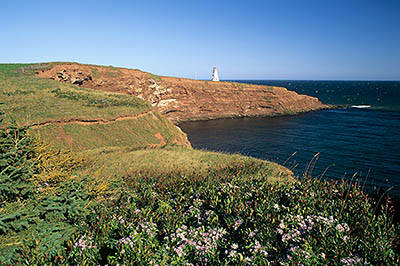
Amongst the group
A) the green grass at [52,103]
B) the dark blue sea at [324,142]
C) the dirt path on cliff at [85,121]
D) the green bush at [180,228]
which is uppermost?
the green grass at [52,103]

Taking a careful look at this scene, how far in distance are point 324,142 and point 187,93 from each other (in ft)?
134

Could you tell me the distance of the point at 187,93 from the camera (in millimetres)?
76000

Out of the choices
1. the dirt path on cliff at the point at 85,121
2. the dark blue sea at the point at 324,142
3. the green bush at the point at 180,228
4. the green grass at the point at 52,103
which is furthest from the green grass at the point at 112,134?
the green bush at the point at 180,228

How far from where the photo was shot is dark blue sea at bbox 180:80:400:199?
105 ft

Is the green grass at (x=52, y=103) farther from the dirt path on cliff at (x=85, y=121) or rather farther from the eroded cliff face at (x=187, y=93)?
the eroded cliff face at (x=187, y=93)

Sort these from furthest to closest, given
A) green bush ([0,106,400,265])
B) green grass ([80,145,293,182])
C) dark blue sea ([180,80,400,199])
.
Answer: dark blue sea ([180,80,400,199]) < green grass ([80,145,293,182]) < green bush ([0,106,400,265])

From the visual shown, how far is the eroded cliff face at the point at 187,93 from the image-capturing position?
191ft

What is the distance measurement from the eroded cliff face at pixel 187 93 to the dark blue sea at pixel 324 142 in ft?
18.3

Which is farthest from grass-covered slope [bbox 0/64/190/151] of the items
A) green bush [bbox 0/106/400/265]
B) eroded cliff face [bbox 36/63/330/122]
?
green bush [bbox 0/106/400/265]

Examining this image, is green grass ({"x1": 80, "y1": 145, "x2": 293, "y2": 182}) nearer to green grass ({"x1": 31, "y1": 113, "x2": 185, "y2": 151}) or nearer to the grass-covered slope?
green grass ({"x1": 31, "y1": 113, "x2": 185, "y2": 151})

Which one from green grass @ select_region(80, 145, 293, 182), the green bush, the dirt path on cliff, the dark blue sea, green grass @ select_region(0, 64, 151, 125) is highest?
green grass @ select_region(0, 64, 151, 125)

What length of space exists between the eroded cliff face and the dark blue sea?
18.3ft

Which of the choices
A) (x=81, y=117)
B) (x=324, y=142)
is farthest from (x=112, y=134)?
(x=324, y=142)

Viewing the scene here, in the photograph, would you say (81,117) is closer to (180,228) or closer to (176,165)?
(176,165)
